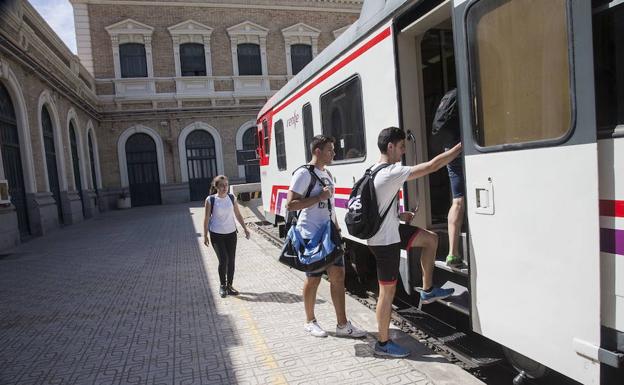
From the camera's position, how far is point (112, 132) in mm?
22469

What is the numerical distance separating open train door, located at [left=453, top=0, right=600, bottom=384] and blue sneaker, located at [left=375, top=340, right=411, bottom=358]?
0.79m

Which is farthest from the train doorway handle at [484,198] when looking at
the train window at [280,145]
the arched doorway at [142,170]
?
the arched doorway at [142,170]

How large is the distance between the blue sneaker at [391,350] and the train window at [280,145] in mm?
5090

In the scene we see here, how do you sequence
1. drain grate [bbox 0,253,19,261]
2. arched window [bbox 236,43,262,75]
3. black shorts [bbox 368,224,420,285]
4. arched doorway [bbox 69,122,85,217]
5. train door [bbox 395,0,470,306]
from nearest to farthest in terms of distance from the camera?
black shorts [bbox 368,224,420,285] < train door [bbox 395,0,470,306] < drain grate [bbox 0,253,19,261] < arched doorway [bbox 69,122,85,217] < arched window [bbox 236,43,262,75]

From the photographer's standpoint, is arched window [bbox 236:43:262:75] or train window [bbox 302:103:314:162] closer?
train window [bbox 302:103:314:162]

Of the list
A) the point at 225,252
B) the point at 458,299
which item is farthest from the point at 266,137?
the point at 458,299

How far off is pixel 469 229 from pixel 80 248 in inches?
389

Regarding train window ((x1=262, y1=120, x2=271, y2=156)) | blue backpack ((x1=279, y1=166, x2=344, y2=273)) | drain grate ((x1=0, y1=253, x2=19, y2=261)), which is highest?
train window ((x1=262, y1=120, x2=271, y2=156))

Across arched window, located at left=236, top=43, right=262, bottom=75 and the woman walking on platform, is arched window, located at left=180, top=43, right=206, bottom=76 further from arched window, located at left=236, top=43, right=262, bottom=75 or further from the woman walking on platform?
the woman walking on platform

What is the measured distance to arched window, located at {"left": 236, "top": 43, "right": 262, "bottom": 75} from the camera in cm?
2427

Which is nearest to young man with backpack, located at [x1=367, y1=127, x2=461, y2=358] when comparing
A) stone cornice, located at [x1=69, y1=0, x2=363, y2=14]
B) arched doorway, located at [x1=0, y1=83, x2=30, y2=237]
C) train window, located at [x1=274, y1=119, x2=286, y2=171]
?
train window, located at [x1=274, y1=119, x2=286, y2=171]

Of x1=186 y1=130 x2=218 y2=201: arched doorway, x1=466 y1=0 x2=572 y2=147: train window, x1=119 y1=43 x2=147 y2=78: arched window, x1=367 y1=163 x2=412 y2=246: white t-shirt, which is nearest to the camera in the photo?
x1=466 y1=0 x2=572 y2=147: train window

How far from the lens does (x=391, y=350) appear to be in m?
3.62

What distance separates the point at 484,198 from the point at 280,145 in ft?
19.6
